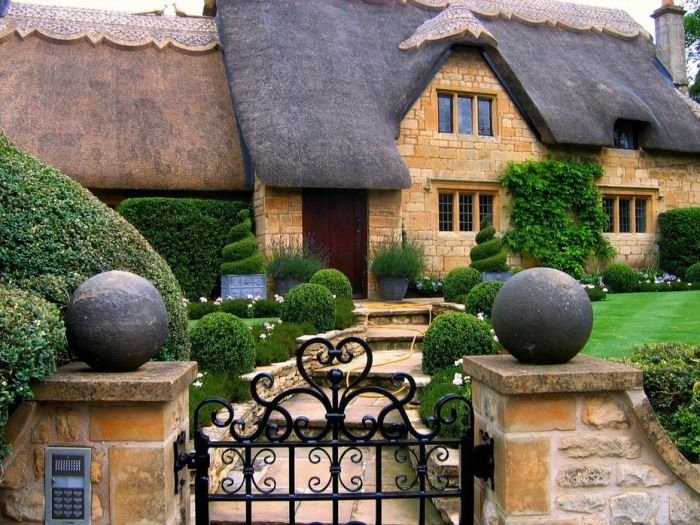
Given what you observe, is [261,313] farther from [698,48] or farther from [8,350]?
[698,48]

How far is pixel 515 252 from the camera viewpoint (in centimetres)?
1636

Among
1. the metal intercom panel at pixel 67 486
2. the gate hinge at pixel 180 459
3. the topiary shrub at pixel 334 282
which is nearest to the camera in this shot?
the metal intercom panel at pixel 67 486

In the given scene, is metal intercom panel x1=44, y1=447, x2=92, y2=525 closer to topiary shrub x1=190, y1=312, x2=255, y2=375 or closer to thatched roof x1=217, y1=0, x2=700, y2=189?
topiary shrub x1=190, y1=312, x2=255, y2=375

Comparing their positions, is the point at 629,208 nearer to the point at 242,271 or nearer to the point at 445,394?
the point at 242,271

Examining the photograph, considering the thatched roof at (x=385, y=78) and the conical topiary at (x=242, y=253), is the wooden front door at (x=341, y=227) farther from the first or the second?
the conical topiary at (x=242, y=253)

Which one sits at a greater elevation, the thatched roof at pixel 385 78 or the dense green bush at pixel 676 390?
the thatched roof at pixel 385 78

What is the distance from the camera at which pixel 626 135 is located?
18.0 m

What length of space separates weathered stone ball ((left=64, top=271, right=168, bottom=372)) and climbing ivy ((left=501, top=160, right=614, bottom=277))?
45.6 ft

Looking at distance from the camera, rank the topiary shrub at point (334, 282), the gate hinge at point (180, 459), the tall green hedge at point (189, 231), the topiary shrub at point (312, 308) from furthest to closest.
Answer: the tall green hedge at point (189, 231) < the topiary shrub at point (334, 282) < the topiary shrub at point (312, 308) < the gate hinge at point (180, 459)

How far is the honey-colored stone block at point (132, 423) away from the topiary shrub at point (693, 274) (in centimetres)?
1670

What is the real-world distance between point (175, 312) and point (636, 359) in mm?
3720

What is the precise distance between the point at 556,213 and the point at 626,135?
3616 mm

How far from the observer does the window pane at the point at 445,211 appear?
1578 cm

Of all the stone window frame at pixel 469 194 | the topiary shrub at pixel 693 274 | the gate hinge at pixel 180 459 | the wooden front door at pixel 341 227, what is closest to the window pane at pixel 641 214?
the topiary shrub at pixel 693 274
